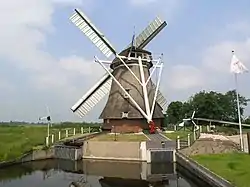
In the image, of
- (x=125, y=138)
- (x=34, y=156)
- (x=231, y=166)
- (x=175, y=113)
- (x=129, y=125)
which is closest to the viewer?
(x=231, y=166)

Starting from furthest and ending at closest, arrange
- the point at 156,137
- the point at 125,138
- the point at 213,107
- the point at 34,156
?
the point at 213,107, the point at 156,137, the point at 34,156, the point at 125,138

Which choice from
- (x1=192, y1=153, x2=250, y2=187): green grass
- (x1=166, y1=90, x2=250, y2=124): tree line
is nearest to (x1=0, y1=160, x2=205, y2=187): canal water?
(x1=192, y1=153, x2=250, y2=187): green grass

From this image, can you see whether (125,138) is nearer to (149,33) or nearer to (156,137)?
(156,137)

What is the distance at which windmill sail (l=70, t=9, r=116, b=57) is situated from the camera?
3662 cm

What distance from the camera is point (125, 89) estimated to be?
35.4 metres

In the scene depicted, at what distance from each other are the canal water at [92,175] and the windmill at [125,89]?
699 cm

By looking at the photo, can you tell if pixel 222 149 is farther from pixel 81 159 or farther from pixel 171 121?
pixel 171 121

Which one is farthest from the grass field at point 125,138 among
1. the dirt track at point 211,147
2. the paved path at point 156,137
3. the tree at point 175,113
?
the tree at point 175,113

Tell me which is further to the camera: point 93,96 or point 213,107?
point 213,107

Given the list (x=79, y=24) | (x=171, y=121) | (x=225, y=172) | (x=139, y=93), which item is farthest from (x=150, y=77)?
(x=171, y=121)

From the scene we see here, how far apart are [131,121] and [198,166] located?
13.6 m

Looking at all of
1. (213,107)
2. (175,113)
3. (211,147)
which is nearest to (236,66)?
(211,147)

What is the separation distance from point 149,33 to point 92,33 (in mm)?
6220

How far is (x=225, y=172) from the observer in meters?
17.5
